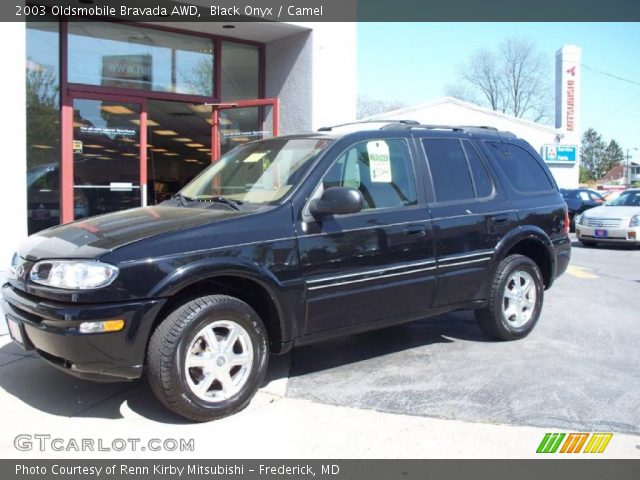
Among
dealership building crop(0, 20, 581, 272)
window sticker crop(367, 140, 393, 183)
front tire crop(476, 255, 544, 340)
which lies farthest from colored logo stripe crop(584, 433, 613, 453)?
dealership building crop(0, 20, 581, 272)

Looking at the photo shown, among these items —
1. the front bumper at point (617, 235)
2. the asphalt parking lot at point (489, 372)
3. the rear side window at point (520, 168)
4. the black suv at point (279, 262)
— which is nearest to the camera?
the black suv at point (279, 262)

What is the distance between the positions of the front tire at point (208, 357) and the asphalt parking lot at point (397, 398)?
0.15m

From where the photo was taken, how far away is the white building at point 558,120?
3319 centimetres

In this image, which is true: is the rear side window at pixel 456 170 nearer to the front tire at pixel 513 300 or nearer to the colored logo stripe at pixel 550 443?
the front tire at pixel 513 300

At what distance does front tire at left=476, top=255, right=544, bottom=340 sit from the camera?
5.62 meters

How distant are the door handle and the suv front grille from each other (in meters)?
11.6

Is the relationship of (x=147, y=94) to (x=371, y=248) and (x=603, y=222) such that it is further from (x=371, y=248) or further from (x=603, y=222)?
(x=603, y=222)

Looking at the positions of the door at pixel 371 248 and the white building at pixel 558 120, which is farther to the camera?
the white building at pixel 558 120

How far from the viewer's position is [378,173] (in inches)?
194

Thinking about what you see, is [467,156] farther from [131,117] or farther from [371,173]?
[131,117]

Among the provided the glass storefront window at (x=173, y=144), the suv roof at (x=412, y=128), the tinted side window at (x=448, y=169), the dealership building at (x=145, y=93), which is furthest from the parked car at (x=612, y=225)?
the tinted side window at (x=448, y=169)

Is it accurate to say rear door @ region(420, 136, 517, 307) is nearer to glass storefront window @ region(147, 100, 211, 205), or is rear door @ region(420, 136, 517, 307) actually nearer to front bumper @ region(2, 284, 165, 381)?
front bumper @ region(2, 284, 165, 381)

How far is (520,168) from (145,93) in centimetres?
566
